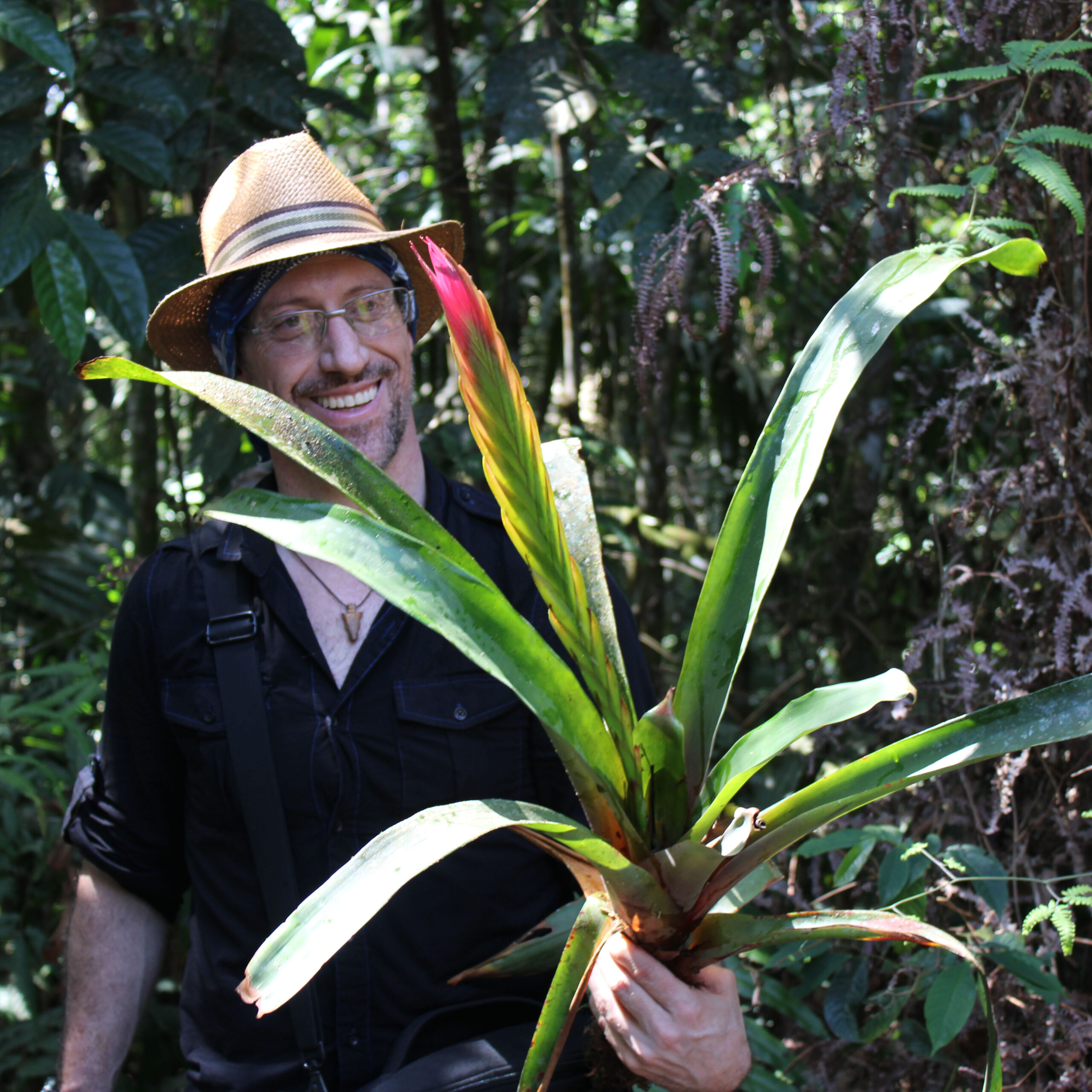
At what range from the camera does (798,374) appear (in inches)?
43.6

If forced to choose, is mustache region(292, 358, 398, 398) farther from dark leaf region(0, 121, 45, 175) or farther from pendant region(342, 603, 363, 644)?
dark leaf region(0, 121, 45, 175)

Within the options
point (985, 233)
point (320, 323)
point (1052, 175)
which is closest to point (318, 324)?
point (320, 323)

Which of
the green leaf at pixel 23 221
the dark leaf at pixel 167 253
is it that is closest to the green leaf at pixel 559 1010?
the green leaf at pixel 23 221

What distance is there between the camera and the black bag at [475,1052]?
1.30 metres

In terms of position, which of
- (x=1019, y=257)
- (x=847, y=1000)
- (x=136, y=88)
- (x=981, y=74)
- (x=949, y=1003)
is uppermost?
(x=136, y=88)

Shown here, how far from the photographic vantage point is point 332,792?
4.93 feet

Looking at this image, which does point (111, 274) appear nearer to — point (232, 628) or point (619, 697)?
point (232, 628)

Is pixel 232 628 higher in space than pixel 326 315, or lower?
lower

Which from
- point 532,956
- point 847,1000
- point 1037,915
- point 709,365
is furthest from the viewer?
point 709,365

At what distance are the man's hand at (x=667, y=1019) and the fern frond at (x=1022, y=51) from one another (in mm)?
1329

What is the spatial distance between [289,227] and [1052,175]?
1.11m

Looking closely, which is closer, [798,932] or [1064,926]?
[798,932]

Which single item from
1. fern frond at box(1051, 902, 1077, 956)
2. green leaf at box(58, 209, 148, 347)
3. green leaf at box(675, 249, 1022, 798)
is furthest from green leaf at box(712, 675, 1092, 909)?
green leaf at box(58, 209, 148, 347)

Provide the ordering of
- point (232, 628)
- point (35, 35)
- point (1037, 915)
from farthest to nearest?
point (35, 35) → point (232, 628) → point (1037, 915)
